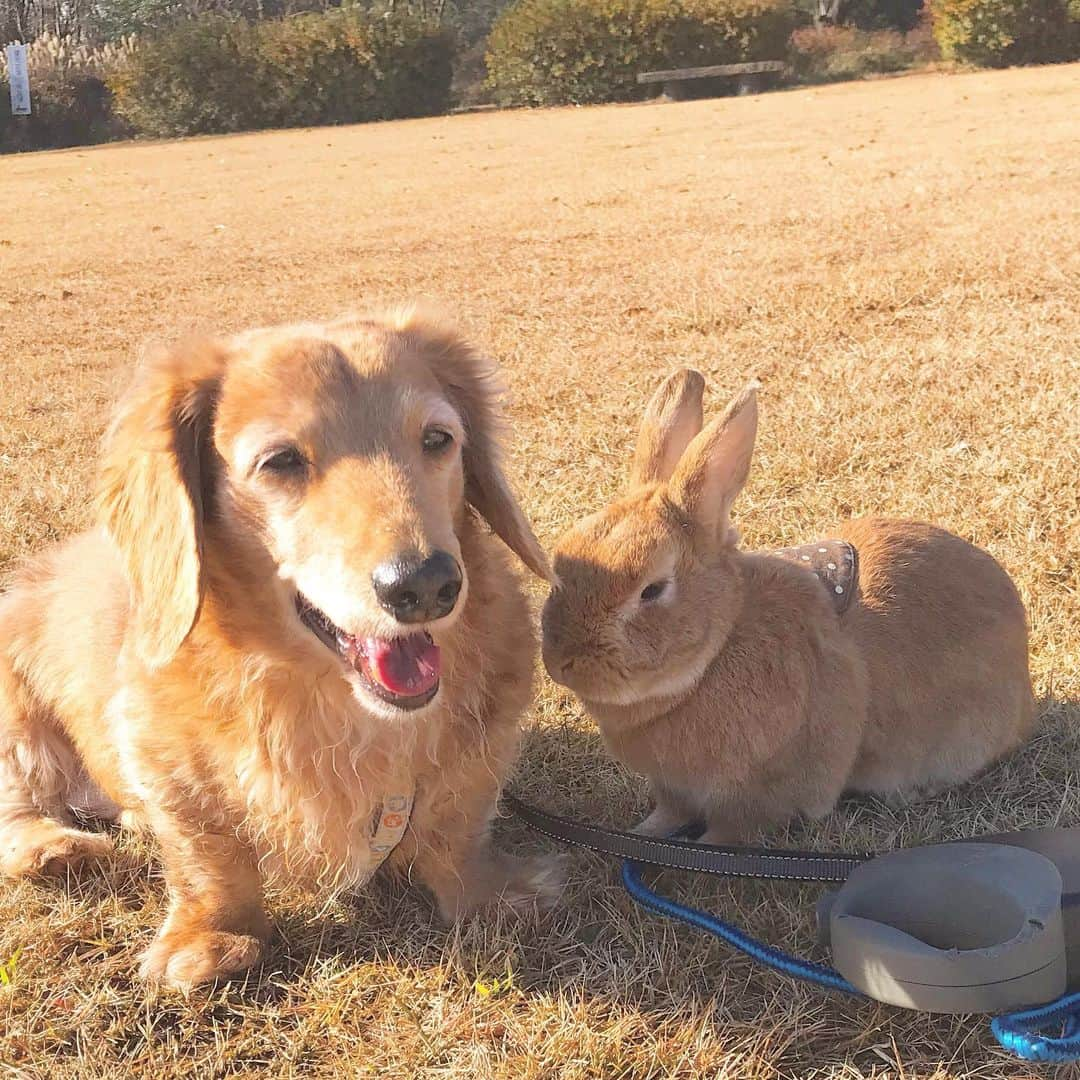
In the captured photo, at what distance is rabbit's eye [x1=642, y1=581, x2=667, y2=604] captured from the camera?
2436mm

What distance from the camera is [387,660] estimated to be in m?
2.04

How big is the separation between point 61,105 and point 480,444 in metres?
30.9

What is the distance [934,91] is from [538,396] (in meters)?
19.9

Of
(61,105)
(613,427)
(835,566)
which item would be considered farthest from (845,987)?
(61,105)

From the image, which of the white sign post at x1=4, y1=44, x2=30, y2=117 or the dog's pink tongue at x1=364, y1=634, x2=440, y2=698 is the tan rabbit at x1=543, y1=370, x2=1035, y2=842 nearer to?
the dog's pink tongue at x1=364, y1=634, x2=440, y2=698

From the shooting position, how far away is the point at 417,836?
2447 millimetres

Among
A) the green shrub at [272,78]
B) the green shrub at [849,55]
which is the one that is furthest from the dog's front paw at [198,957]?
the green shrub at [849,55]

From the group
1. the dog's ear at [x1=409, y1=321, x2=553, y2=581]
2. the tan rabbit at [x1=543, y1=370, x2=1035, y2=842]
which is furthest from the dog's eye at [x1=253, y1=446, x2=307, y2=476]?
the tan rabbit at [x1=543, y1=370, x2=1035, y2=842]

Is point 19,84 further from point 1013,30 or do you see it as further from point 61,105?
point 1013,30

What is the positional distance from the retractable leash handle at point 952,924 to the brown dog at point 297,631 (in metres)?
0.52

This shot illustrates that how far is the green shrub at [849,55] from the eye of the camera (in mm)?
29297

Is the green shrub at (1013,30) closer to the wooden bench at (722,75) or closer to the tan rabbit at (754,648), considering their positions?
the wooden bench at (722,75)

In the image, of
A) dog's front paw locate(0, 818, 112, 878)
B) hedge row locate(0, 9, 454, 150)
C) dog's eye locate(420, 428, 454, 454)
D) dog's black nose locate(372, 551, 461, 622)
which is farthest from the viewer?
hedge row locate(0, 9, 454, 150)

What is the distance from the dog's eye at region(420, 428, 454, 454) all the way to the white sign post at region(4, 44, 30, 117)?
3029 cm
